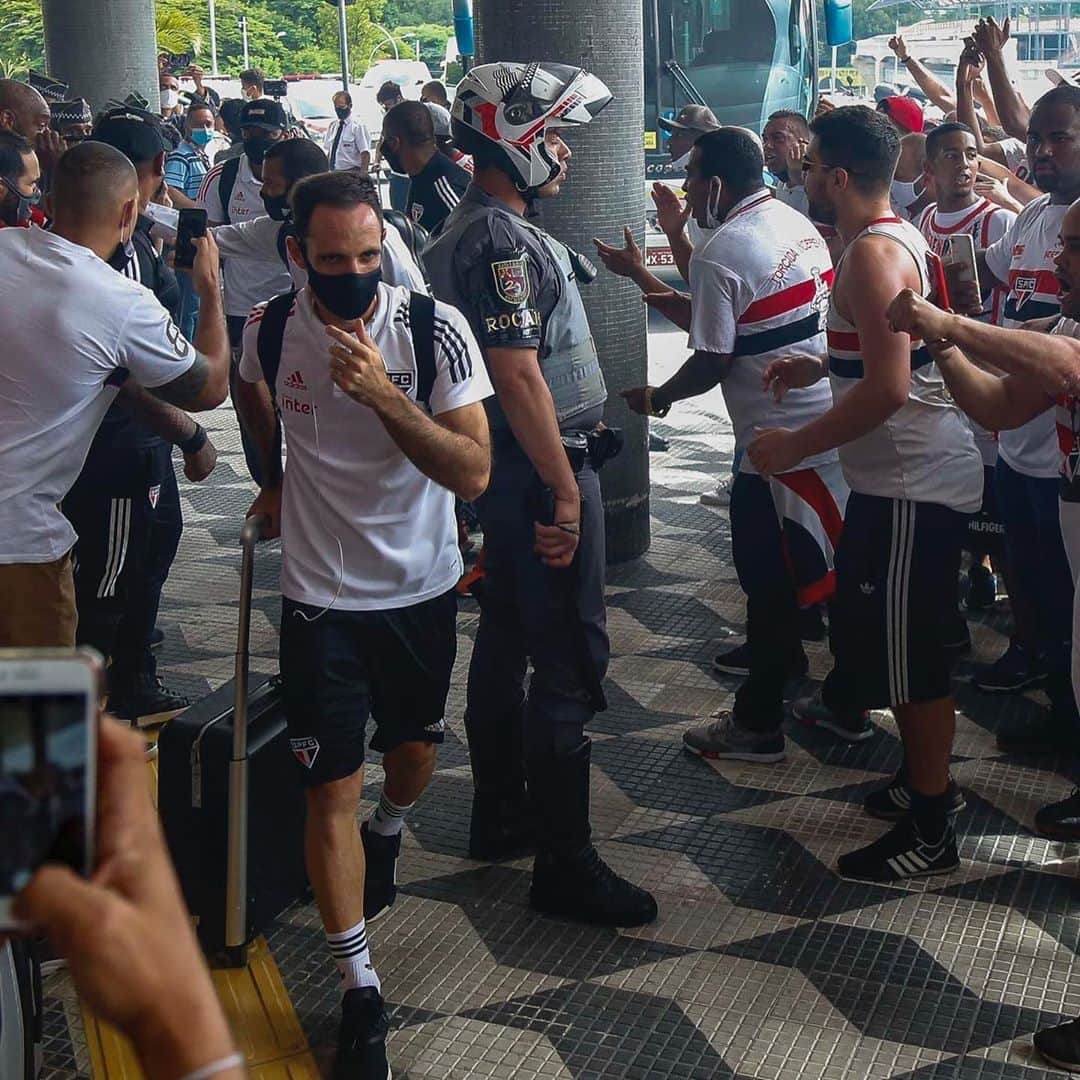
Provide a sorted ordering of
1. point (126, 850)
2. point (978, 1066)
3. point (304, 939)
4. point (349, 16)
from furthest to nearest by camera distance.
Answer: point (349, 16) < point (304, 939) < point (978, 1066) < point (126, 850)

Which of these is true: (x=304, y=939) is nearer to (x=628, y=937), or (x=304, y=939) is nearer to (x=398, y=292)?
(x=628, y=937)

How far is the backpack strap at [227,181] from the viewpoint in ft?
28.3

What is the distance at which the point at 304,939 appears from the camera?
388cm

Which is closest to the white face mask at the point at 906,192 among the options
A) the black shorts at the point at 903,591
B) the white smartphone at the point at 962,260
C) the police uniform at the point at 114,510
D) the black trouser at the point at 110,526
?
the black shorts at the point at 903,591

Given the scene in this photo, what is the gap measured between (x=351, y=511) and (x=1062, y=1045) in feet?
6.14

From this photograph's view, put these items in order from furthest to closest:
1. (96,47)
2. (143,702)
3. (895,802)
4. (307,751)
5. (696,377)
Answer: (96,47)
(143,702)
(696,377)
(895,802)
(307,751)

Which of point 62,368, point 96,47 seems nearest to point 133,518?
point 62,368

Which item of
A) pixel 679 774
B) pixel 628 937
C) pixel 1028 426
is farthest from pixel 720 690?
pixel 628 937

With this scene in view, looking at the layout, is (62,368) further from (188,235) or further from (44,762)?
(44,762)

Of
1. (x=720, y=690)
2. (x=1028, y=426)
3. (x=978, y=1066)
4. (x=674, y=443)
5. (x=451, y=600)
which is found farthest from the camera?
(x=674, y=443)

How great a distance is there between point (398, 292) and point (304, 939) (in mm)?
1617

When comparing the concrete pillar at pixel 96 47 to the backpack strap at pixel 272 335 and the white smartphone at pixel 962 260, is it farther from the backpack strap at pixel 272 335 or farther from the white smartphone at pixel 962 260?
the white smartphone at pixel 962 260

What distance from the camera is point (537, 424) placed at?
3.82 meters

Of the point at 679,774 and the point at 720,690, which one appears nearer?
the point at 679,774
